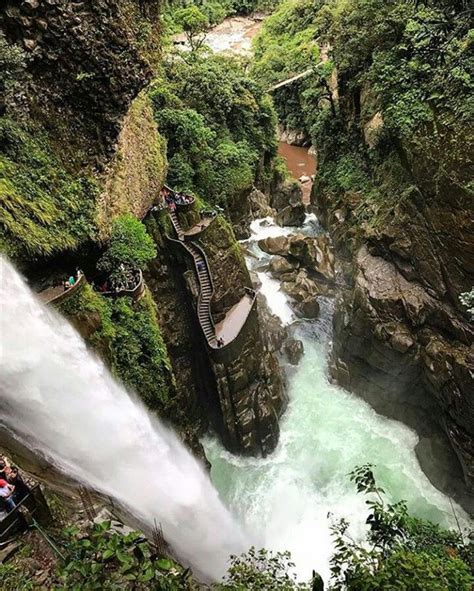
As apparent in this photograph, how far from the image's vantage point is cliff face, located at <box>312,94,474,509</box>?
17125 mm

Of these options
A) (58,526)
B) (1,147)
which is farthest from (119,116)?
(58,526)

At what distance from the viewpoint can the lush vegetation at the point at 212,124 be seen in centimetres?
2453

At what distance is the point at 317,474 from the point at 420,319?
26.2 feet

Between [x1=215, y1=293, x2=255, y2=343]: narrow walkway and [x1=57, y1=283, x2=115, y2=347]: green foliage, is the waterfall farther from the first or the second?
[x1=215, y1=293, x2=255, y2=343]: narrow walkway

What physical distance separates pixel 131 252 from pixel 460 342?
13.0 m

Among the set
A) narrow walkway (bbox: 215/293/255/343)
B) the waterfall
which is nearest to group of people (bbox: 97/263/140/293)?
the waterfall

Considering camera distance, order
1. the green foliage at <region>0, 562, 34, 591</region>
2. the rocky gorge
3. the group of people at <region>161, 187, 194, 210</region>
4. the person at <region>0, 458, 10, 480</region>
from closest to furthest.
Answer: the green foliage at <region>0, 562, 34, 591</region>, the person at <region>0, 458, 10, 480</region>, the rocky gorge, the group of people at <region>161, 187, 194, 210</region>

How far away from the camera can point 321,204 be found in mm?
31312

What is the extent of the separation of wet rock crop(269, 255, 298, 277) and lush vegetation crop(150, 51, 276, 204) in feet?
15.9

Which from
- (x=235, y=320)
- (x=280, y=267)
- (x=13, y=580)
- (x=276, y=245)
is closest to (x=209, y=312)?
(x=235, y=320)

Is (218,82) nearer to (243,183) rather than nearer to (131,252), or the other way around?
(243,183)

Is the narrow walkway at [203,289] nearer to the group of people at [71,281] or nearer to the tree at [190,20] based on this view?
the group of people at [71,281]

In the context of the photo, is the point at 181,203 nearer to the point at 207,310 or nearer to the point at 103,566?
the point at 207,310

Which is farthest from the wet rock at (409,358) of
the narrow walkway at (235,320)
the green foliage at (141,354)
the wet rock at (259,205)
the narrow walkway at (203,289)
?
the wet rock at (259,205)
